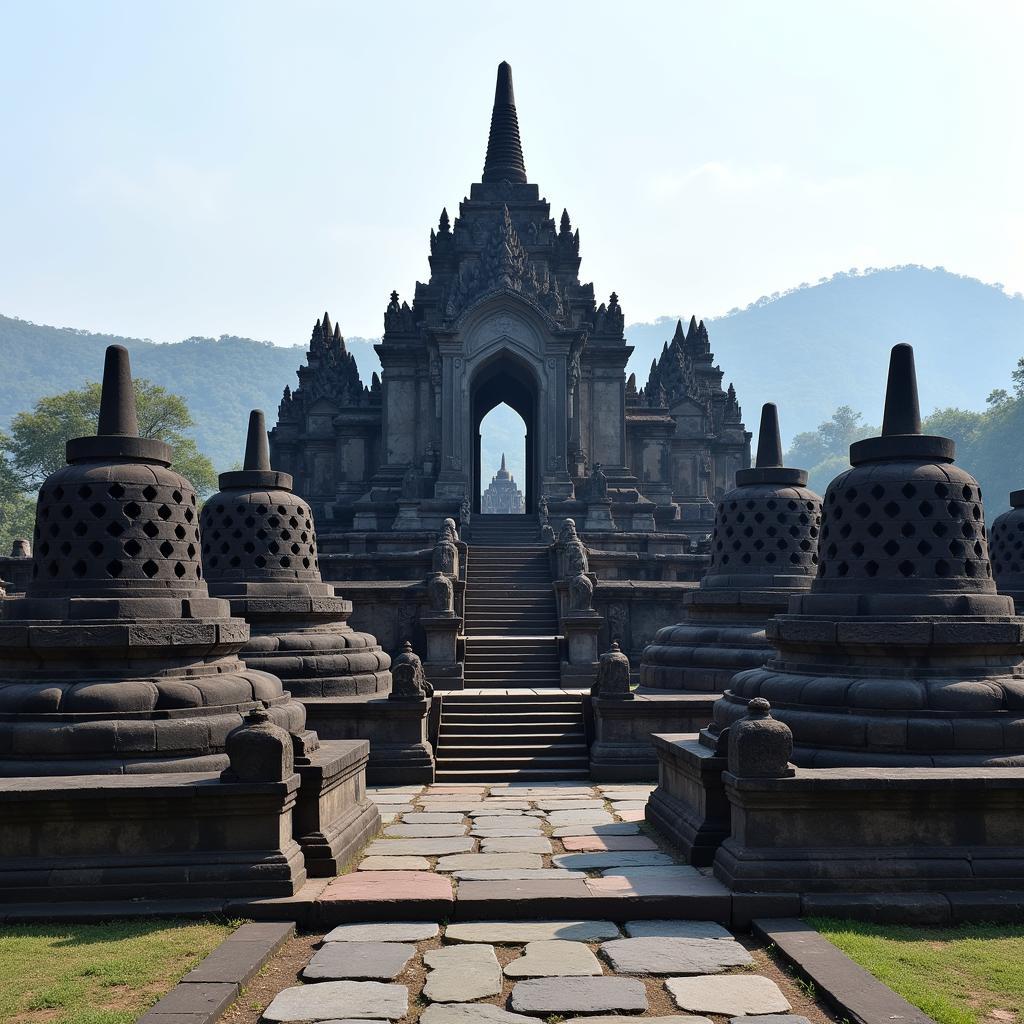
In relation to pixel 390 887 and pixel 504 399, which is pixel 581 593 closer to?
pixel 390 887

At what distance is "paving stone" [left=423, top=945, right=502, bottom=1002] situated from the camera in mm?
5895

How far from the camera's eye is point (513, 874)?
8148 mm

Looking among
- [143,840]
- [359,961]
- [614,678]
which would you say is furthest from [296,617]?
[359,961]

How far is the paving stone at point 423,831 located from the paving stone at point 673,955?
331cm

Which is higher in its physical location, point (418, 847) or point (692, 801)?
point (692, 801)

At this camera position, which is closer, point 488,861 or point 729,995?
point 729,995

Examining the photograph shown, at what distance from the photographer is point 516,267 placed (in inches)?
1232

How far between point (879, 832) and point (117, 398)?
6975 mm

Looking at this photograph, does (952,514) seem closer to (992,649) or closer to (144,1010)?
(992,649)

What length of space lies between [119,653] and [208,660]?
78 centimetres

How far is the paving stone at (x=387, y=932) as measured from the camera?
6.91 meters

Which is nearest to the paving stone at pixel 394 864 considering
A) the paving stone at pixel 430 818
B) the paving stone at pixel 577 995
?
the paving stone at pixel 430 818

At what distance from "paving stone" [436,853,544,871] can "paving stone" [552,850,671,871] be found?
0.19 m

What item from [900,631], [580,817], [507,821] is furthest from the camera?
[580,817]
